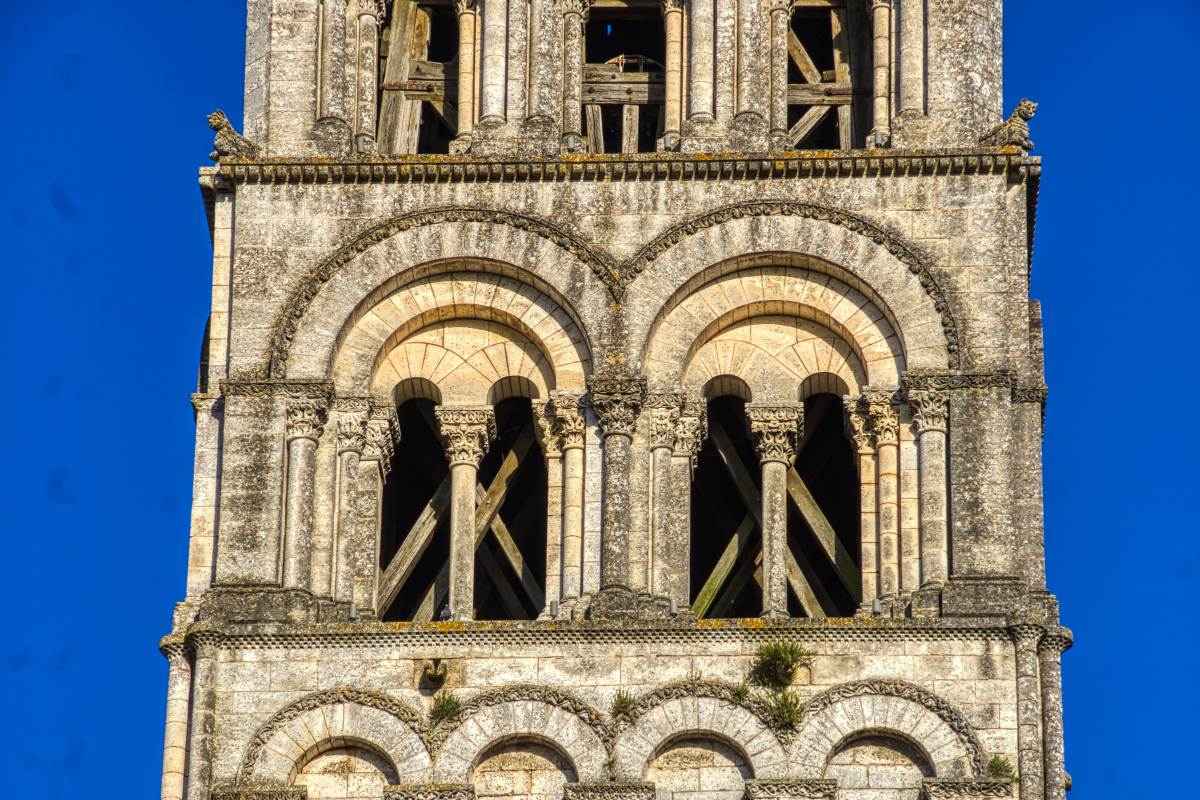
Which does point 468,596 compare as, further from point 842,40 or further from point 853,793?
point 842,40

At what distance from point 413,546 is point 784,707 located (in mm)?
5305

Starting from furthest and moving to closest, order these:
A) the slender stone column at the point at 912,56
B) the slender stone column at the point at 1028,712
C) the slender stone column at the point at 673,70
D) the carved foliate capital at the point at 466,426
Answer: the slender stone column at the point at 673,70, the slender stone column at the point at 912,56, the carved foliate capital at the point at 466,426, the slender stone column at the point at 1028,712

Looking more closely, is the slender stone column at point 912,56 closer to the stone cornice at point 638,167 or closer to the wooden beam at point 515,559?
the stone cornice at point 638,167

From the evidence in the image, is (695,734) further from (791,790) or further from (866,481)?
(866,481)

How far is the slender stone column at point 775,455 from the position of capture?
3831cm

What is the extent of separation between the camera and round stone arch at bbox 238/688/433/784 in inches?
1435

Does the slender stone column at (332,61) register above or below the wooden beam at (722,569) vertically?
above

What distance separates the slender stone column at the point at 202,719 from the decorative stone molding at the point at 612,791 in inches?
153

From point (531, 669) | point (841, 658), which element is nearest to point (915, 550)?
point (841, 658)

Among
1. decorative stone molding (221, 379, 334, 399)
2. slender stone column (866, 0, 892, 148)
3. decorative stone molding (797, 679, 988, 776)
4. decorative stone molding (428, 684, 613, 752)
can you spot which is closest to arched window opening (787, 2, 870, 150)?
slender stone column (866, 0, 892, 148)

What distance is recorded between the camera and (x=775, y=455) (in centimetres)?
3897

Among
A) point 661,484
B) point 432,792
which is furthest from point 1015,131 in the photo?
→ point 432,792

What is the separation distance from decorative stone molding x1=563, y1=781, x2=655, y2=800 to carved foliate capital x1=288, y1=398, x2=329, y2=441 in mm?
5325

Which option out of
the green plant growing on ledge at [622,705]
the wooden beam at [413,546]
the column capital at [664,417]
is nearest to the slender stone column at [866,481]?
the column capital at [664,417]
